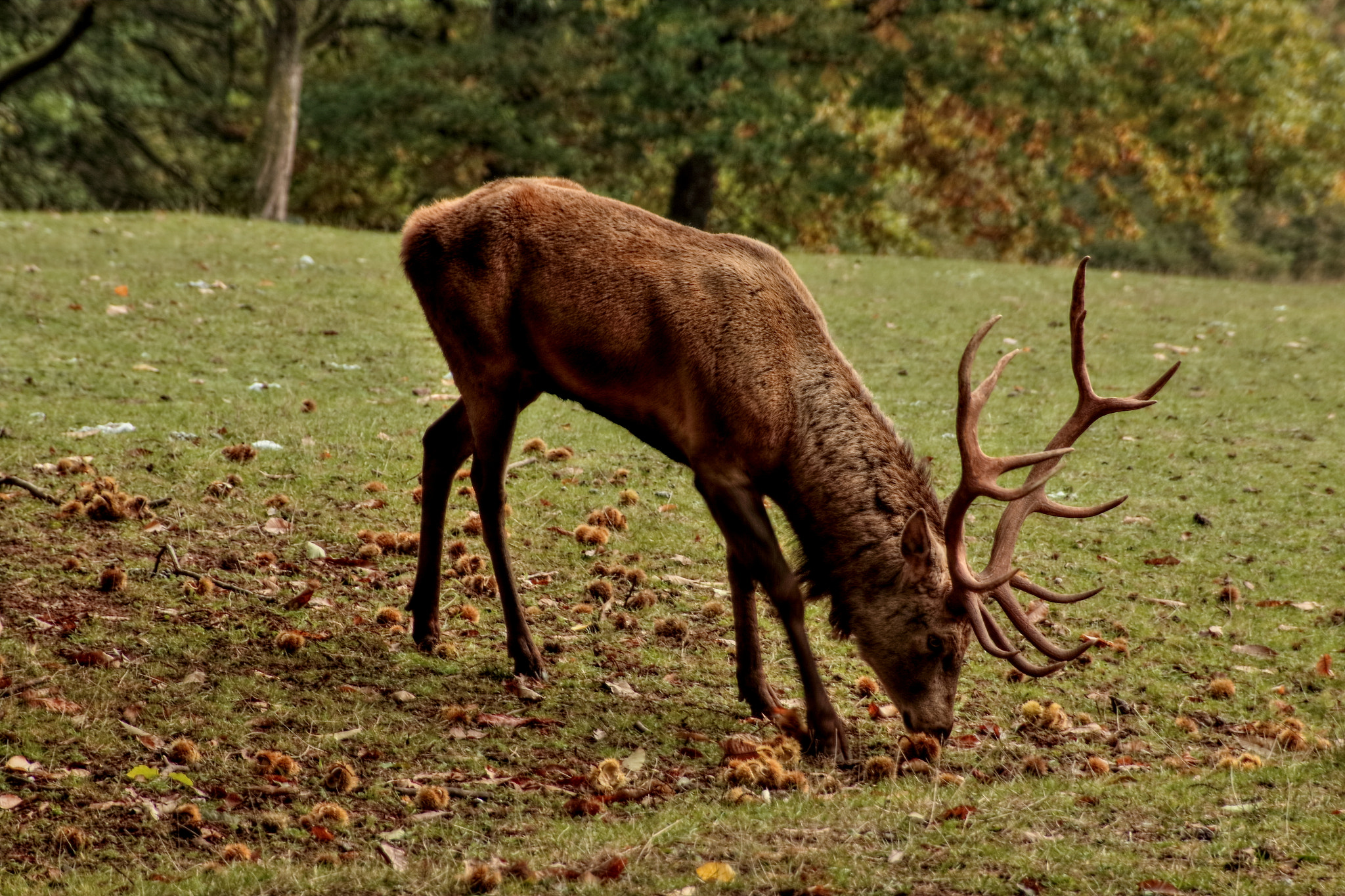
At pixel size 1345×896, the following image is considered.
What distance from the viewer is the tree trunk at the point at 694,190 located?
25484mm

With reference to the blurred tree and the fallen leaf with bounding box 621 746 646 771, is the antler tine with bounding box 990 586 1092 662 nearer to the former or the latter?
the fallen leaf with bounding box 621 746 646 771

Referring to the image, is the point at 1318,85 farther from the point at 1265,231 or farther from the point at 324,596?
the point at 324,596

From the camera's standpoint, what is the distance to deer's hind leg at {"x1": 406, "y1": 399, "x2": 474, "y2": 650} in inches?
242

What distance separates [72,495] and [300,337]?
5.00 metres

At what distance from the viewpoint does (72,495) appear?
725 centimetres

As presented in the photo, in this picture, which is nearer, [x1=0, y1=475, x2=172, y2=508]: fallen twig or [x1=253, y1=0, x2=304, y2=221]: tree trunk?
[x1=0, y1=475, x2=172, y2=508]: fallen twig

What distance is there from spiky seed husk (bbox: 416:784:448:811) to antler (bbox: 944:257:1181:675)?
1.99 metres

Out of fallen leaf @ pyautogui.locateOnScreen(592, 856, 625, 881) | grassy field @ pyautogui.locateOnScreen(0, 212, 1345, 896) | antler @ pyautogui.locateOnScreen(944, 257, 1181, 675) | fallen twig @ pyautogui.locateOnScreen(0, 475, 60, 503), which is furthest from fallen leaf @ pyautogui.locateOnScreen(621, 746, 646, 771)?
fallen twig @ pyautogui.locateOnScreen(0, 475, 60, 503)

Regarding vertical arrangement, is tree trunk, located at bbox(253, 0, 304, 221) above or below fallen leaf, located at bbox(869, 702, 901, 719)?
above

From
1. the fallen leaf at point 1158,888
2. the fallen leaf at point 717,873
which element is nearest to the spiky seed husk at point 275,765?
the fallen leaf at point 717,873

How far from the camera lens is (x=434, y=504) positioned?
627cm

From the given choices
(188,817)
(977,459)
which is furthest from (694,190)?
(188,817)

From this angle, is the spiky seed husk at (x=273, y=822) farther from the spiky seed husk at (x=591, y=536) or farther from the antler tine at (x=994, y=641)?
the spiky seed husk at (x=591, y=536)

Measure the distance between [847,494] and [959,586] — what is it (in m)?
0.58
